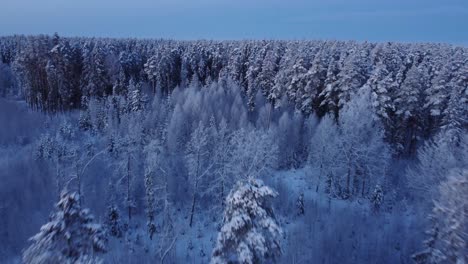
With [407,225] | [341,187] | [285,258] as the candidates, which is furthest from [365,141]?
[285,258]

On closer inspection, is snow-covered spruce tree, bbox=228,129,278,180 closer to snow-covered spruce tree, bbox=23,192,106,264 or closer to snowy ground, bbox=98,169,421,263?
snowy ground, bbox=98,169,421,263

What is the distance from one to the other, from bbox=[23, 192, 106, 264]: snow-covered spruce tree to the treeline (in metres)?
35.9

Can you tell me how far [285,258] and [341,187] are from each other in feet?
49.4

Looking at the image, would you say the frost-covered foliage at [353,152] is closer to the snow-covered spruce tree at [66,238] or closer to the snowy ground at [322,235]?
the snowy ground at [322,235]

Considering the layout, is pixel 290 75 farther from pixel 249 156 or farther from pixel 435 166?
pixel 435 166

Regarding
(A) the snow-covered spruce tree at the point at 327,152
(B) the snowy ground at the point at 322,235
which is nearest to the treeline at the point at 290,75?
(A) the snow-covered spruce tree at the point at 327,152

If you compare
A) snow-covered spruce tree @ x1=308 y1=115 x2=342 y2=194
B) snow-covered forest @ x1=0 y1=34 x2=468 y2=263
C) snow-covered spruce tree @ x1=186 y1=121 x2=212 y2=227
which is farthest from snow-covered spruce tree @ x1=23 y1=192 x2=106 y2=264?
snow-covered spruce tree @ x1=308 y1=115 x2=342 y2=194

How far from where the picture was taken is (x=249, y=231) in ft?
39.1

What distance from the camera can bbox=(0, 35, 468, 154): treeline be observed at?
4297 cm

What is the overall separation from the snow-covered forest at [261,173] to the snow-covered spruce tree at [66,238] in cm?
3

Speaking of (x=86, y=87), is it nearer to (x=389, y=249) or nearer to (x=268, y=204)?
(x=389, y=249)

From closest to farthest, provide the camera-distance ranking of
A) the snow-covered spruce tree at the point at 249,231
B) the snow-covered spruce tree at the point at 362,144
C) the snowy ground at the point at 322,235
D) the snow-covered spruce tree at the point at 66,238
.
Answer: the snow-covered spruce tree at the point at 66,238
the snow-covered spruce tree at the point at 249,231
the snowy ground at the point at 322,235
the snow-covered spruce tree at the point at 362,144

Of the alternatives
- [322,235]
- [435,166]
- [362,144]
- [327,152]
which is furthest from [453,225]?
[327,152]

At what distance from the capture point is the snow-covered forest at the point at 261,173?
12125mm
